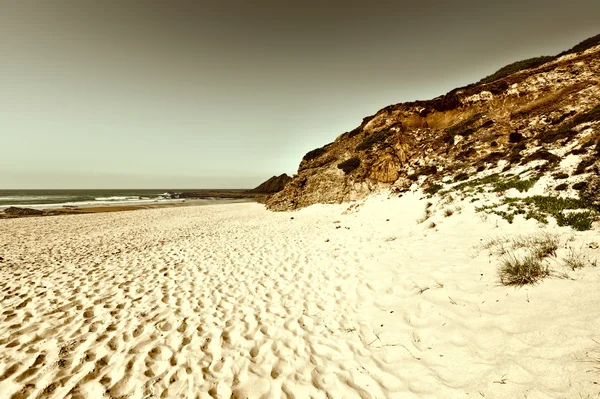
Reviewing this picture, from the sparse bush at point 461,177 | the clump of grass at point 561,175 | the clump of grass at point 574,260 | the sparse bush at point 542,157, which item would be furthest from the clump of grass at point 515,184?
the clump of grass at point 574,260

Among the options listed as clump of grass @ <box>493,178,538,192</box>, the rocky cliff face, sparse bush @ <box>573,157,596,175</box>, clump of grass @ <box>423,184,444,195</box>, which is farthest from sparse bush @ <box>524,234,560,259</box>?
clump of grass @ <box>423,184,444,195</box>

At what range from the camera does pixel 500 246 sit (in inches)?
255

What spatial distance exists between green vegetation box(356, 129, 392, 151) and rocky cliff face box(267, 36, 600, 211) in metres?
0.13

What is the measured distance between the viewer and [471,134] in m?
19.7

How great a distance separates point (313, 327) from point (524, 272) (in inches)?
165

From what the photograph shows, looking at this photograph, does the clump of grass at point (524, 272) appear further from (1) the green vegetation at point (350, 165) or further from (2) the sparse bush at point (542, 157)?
(1) the green vegetation at point (350, 165)

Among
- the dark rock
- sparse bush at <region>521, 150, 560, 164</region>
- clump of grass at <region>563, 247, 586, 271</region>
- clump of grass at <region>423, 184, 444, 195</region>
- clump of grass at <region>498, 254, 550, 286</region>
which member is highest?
the dark rock

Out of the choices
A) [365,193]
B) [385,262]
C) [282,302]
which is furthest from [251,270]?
[365,193]

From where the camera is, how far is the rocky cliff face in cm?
1417

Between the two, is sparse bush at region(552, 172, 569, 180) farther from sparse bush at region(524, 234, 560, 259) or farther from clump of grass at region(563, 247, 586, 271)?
clump of grass at region(563, 247, 586, 271)

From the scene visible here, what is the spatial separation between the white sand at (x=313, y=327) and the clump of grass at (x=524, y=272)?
0.23 m

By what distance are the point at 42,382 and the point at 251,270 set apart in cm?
534

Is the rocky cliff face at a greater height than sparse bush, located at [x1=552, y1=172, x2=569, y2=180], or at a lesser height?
greater

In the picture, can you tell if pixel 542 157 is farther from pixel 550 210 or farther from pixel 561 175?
pixel 550 210
